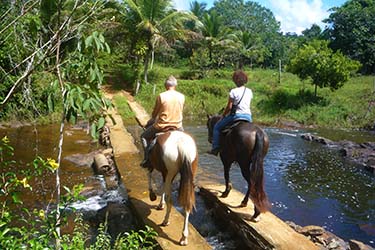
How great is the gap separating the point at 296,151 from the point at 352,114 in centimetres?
950

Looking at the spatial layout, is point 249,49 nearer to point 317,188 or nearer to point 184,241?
point 317,188

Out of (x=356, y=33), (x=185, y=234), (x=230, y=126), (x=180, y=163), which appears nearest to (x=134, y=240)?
(x=185, y=234)

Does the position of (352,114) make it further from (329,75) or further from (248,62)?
(248,62)

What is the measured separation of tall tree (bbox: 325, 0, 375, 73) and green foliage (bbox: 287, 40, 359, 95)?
11.8 metres

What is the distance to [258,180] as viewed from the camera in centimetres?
542

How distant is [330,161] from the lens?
12.6 meters

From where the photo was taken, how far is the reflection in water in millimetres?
7383

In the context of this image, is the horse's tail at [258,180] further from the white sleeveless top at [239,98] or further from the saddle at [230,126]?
the white sleeveless top at [239,98]

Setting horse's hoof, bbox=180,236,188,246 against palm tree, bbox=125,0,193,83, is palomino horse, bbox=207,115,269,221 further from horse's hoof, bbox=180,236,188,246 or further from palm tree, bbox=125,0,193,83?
palm tree, bbox=125,0,193,83

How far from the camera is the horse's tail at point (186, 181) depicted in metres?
4.73

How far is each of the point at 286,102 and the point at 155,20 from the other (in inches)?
377

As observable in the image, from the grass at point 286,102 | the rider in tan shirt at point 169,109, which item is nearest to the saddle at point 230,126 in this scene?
the rider in tan shirt at point 169,109

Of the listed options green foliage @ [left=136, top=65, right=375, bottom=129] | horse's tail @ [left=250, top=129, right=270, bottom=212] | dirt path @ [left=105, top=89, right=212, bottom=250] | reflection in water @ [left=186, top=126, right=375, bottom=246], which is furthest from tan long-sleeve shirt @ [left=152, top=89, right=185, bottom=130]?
green foliage @ [left=136, top=65, right=375, bottom=129]

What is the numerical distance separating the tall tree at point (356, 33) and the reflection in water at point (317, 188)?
879 inches
